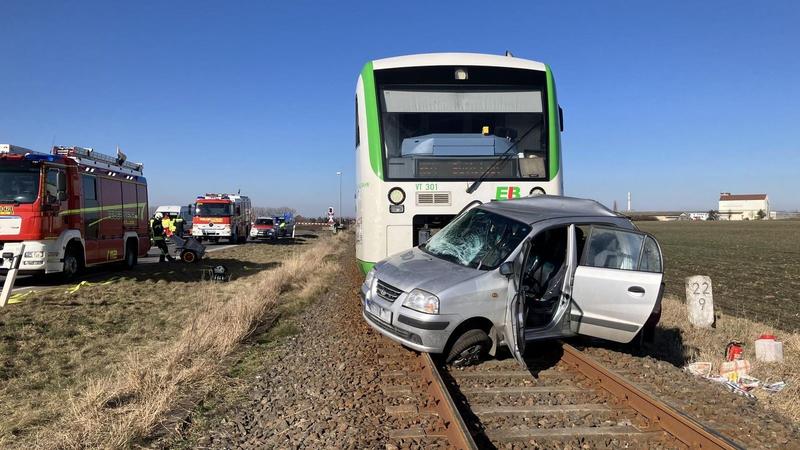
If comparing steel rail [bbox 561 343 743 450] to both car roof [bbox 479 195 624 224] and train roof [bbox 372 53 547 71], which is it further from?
train roof [bbox 372 53 547 71]

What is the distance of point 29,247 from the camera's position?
12.0m

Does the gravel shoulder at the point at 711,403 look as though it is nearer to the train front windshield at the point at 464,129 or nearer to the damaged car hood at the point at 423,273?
the damaged car hood at the point at 423,273

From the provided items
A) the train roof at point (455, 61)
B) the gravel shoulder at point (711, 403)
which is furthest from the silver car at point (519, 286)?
the train roof at point (455, 61)

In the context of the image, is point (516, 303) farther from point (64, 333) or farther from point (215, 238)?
point (215, 238)

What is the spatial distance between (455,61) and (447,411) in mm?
5533

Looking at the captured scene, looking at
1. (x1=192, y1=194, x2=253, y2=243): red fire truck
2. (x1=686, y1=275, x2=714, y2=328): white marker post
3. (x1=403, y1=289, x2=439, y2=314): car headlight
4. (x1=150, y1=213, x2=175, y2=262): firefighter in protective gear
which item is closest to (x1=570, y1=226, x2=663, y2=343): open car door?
(x1=403, y1=289, x2=439, y2=314): car headlight

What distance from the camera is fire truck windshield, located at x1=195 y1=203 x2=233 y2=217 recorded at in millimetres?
33094

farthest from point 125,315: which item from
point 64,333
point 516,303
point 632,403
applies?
point 632,403

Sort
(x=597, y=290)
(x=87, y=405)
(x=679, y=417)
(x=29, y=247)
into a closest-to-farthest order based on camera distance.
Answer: (x=679, y=417) → (x=87, y=405) → (x=597, y=290) → (x=29, y=247)

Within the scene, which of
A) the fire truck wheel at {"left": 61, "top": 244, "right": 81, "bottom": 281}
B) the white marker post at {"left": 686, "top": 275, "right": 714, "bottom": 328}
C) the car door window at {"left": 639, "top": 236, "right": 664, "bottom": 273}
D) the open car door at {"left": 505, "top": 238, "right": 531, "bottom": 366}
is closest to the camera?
the open car door at {"left": 505, "top": 238, "right": 531, "bottom": 366}

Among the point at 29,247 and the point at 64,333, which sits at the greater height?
the point at 29,247

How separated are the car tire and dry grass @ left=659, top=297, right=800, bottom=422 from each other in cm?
274

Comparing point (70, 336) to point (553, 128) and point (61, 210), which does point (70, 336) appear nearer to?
point (61, 210)

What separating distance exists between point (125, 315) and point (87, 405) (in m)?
5.61
